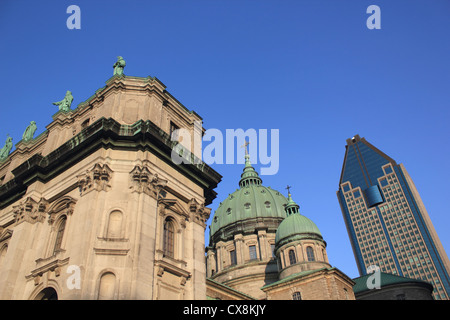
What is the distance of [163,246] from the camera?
81.4 ft

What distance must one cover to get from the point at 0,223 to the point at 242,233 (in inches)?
1894

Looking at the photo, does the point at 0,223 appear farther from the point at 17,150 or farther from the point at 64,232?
the point at 64,232

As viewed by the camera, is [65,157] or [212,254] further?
[212,254]

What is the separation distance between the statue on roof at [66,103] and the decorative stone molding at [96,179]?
36.9 feet

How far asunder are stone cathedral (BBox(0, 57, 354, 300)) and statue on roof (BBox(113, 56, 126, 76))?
0.08 m

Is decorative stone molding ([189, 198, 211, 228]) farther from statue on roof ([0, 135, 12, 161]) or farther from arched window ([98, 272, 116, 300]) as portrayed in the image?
statue on roof ([0, 135, 12, 161])

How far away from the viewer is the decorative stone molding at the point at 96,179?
2370 centimetres

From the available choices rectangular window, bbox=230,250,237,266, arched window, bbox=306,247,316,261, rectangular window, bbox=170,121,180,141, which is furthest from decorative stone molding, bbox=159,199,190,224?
rectangular window, bbox=230,250,237,266

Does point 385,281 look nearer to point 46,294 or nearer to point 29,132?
point 46,294

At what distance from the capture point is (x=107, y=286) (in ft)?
68.1

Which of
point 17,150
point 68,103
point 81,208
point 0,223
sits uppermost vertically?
point 68,103
